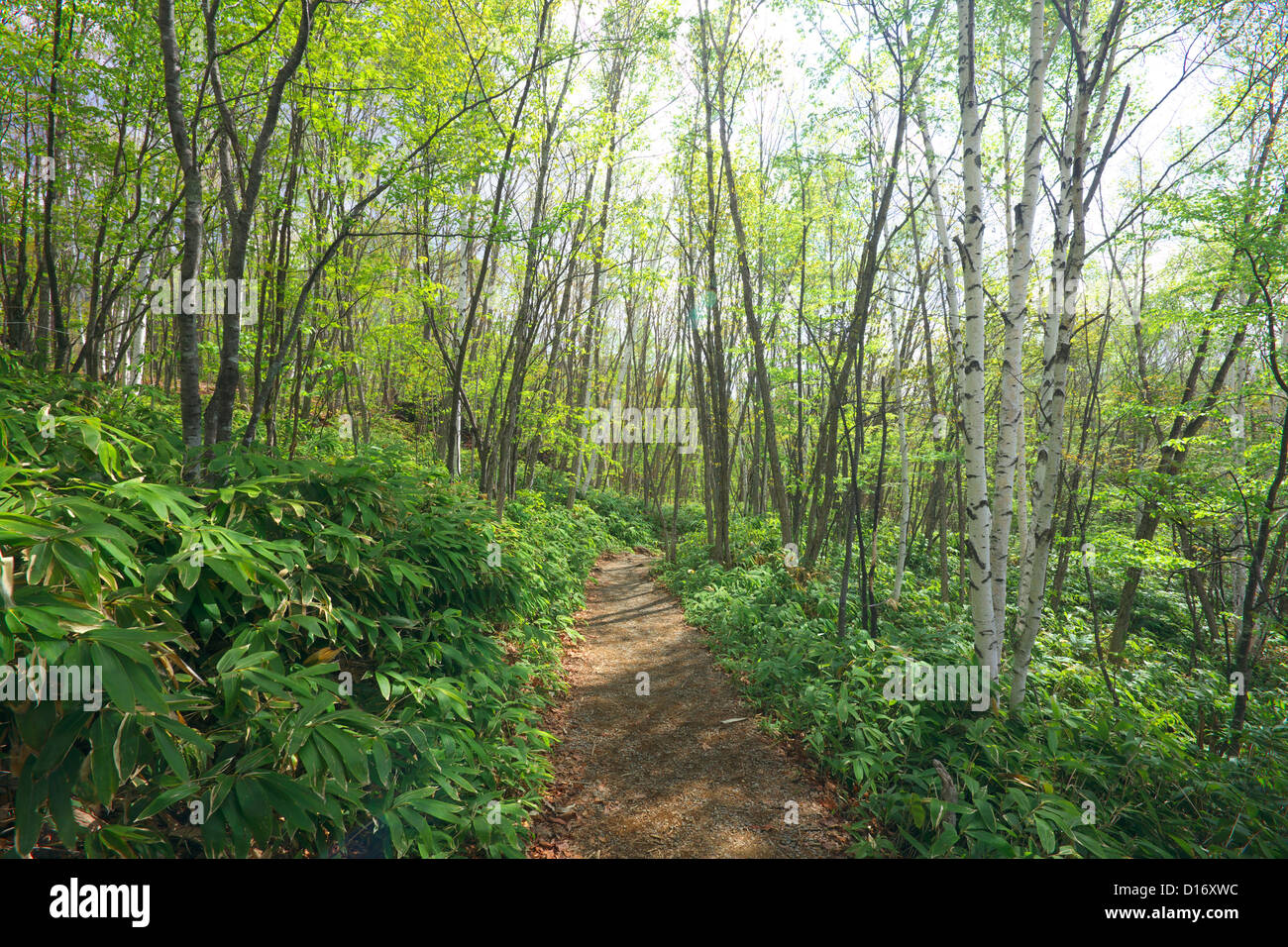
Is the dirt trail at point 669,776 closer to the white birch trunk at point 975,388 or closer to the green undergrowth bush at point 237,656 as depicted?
the green undergrowth bush at point 237,656

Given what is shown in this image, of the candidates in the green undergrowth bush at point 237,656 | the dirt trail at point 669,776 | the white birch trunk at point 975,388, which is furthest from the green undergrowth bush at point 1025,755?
the green undergrowth bush at point 237,656

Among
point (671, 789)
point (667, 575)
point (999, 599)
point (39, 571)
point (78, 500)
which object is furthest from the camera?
point (667, 575)

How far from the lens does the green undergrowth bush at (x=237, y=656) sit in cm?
144

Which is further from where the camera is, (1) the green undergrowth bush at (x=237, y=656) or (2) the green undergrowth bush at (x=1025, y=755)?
(2) the green undergrowth bush at (x=1025, y=755)

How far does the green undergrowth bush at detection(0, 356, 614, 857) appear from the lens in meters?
1.44

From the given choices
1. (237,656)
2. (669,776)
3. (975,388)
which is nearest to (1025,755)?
(669,776)

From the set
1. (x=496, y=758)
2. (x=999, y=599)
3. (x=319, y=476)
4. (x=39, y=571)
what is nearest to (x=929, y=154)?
(x=999, y=599)

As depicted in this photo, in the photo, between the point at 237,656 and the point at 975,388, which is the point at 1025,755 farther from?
the point at 237,656

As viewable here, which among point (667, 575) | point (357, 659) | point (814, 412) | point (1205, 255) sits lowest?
point (667, 575)

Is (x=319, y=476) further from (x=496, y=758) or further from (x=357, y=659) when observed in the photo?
(x=496, y=758)

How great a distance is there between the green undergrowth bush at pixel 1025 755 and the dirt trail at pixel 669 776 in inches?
12.7

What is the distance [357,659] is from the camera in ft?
10.2

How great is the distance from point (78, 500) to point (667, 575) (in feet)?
31.7

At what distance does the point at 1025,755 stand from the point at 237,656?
4.84 metres
